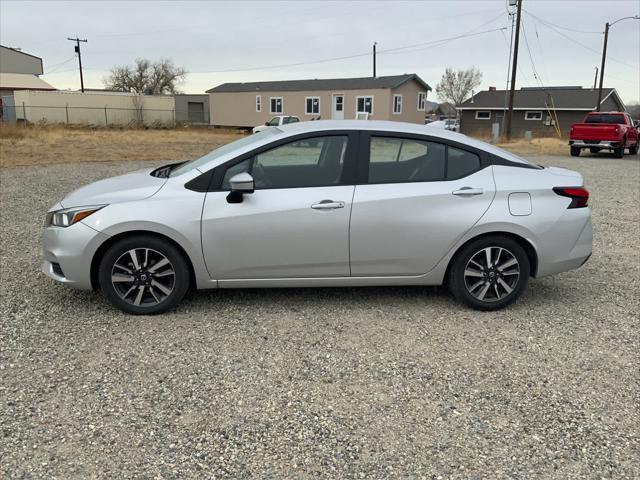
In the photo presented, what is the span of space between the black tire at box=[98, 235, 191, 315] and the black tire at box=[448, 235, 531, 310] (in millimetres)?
2270

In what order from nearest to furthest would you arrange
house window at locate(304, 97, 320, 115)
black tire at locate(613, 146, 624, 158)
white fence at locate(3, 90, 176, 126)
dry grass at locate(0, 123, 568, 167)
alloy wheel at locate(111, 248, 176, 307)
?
alloy wheel at locate(111, 248, 176, 307) → dry grass at locate(0, 123, 568, 167) → black tire at locate(613, 146, 624, 158) → white fence at locate(3, 90, 176, 126) → house window at locate(304, 97, 320, 115)

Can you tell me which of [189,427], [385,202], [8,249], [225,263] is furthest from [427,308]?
[8,249]

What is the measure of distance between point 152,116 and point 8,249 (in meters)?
46.8

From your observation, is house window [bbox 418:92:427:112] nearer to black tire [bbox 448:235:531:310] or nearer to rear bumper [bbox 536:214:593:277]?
rear bumper [bbox 536:214:593:277]

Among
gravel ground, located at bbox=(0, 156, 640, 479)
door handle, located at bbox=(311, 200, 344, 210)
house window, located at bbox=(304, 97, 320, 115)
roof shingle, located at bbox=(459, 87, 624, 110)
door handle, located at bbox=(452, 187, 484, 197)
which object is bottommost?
gravel ground, located at bbox=(0, 156, 640, 479)

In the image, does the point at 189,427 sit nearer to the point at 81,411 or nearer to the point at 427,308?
the point at 81,411

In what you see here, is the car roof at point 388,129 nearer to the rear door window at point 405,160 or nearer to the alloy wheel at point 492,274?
the rear door window at point 405,160

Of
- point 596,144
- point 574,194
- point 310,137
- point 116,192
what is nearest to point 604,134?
point 596,144

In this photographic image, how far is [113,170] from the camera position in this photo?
15406mm

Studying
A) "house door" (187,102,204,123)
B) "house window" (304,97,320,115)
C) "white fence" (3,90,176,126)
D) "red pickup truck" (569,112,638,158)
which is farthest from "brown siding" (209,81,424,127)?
"red pickup truck" (569,112,638,158)

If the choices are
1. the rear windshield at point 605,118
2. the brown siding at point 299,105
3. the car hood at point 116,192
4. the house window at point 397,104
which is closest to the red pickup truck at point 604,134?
the rear windshield at point 605,118

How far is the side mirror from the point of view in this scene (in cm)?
429

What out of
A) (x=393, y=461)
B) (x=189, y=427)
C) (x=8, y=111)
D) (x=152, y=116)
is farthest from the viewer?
(x=152, y=116)

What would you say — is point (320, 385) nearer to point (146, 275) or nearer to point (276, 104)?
point (146, 275)
